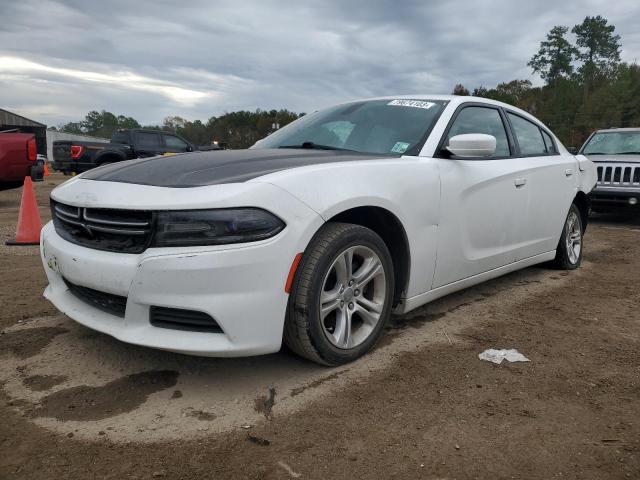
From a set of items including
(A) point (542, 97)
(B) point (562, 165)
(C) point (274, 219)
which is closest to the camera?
(C) point (274, 219)

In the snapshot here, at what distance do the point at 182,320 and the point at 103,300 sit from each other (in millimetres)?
487

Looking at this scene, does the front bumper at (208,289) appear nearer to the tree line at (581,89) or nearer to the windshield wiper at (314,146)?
the windshield wiper at (314,146)

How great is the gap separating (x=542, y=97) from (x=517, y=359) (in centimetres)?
7319

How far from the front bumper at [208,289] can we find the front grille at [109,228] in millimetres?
55

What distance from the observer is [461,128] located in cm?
355

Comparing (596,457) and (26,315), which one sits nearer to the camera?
(596,457)

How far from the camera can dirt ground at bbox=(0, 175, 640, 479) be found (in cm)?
193

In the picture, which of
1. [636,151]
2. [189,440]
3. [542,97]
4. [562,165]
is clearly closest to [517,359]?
[189,440]

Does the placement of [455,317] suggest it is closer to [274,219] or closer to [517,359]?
[517,359]

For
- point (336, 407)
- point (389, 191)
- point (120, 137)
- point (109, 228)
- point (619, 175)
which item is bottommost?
point (336, 407)

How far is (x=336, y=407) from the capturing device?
7.61 feet

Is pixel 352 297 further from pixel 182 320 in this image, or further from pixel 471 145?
pixel 471 145

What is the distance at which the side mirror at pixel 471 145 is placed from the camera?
310cm

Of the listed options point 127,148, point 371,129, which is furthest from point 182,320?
point 127,148
